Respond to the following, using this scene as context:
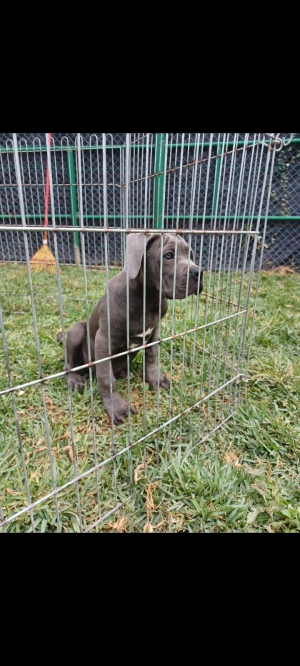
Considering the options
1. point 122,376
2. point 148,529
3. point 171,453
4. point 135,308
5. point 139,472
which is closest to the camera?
point 148,529

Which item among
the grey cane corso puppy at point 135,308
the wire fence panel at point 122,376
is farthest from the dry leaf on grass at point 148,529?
the grey cane corso puppy at point 135,308

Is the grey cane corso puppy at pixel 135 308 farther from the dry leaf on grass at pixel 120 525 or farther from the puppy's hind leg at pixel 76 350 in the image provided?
the dry leaf on grass at pixel 120 525

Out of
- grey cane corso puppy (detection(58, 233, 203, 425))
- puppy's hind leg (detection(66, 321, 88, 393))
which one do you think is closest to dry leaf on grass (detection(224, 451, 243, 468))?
grey cane corso puppy (detection(58, 233, 203, 425))

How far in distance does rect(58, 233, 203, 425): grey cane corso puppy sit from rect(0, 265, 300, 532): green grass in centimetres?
13

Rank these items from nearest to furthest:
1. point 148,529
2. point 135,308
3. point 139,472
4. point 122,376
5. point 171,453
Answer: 1. point 148,529
2. point 139,472
3. point 171,453
4. point 135,308
5. point 122,376

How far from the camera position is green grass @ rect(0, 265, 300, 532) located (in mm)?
1680

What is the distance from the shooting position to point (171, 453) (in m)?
2.06

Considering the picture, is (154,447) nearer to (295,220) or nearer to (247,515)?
(247,515)

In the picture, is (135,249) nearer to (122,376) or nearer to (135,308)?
(135,308)

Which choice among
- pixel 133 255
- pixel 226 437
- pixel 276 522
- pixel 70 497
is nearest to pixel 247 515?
pixel 276 522

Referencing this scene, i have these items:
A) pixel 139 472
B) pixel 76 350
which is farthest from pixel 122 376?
pixel 139 472

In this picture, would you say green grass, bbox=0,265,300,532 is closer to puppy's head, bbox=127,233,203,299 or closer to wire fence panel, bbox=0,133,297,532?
wire fence panel, bbox=0,133,297,532

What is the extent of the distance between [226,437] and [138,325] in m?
0.92

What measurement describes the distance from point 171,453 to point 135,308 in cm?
91
